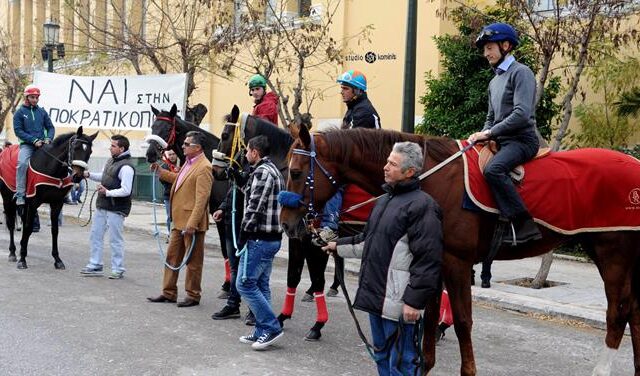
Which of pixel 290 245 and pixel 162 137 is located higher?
pixel 162 137

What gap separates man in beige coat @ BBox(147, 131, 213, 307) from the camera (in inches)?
329

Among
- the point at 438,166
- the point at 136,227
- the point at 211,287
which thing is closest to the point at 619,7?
the point at 438,166

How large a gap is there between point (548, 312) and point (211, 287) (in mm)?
4477

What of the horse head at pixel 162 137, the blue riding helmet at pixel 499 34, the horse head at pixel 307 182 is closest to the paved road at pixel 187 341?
the horse head at pixel 307 182

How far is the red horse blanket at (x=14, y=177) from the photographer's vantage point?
37.1ft

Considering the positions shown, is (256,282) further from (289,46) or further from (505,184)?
(289,46)

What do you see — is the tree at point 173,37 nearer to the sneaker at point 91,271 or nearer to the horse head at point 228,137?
the sneaker at point 91,271

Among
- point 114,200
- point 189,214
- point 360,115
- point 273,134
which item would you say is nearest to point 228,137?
point 273,134

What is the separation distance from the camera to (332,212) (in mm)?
6211

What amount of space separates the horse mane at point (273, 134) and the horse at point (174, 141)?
4.64 ft

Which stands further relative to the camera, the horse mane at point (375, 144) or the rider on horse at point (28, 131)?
the rider on horse at point (28, 131)

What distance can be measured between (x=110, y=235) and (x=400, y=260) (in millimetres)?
6702

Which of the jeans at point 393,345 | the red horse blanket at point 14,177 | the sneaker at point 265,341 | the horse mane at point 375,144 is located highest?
the horse mane at point 375,144

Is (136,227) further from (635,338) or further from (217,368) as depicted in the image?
(635,338)
